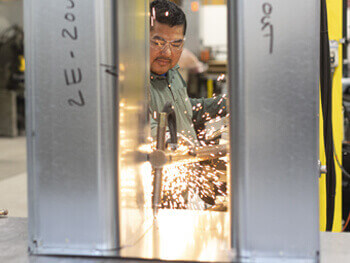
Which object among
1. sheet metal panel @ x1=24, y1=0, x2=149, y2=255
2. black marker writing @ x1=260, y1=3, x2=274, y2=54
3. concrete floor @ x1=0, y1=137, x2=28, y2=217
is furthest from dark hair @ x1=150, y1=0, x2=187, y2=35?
concrete floor @ x1=0, y1=137, x2=28, y2=217

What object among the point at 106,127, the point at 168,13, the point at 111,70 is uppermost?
the point at 168,13

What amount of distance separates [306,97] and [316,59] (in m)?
0.08

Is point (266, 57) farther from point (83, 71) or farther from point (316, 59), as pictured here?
point (83, 71)

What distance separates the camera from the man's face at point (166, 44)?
1534mm

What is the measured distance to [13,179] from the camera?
3984 millimetres

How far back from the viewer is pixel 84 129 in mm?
796

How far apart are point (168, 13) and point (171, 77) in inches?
10.0

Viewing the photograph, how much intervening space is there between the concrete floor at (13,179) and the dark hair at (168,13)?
6.04 ft

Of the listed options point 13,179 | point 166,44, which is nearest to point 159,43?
point 166,44

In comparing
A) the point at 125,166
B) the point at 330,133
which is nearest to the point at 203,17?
the point at 330,133

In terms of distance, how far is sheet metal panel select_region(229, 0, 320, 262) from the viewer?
0.74 meters

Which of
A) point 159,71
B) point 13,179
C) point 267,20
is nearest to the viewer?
point 267,20

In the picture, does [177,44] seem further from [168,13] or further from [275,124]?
[275,124]

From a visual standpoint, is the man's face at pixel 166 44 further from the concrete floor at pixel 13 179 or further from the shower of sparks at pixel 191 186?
the concrete floor at pixel 13 179
